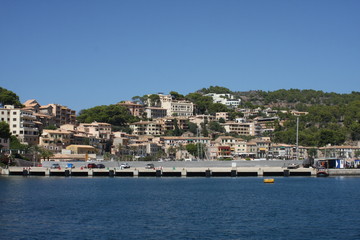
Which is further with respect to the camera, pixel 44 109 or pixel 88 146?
pixel 44 109

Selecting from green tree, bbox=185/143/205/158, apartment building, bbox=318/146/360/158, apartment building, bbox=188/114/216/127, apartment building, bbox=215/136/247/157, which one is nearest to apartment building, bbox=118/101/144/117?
apartment building, bbox=188/114/216/127

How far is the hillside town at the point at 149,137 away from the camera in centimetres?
12038

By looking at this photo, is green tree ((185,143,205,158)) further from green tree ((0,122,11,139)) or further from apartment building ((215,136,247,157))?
green tree ((0,122,11,139))

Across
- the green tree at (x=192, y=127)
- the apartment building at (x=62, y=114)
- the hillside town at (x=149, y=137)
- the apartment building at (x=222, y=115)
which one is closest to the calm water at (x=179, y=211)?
the hillside town at (x=149, y=137)

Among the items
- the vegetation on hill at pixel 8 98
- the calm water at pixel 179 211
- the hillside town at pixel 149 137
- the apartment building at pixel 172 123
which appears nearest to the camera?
the calm water at pixel 179 211

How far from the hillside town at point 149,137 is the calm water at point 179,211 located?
160 feet

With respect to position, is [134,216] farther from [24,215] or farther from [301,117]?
[301,117]

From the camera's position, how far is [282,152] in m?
151

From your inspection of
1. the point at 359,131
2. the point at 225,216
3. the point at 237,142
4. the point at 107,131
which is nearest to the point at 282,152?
the point at 237,142

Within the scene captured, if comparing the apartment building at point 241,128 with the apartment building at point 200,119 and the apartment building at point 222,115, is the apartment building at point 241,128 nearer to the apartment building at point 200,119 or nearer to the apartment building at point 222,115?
the apartment building at point 200,119

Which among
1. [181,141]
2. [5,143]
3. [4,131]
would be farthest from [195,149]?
[4,131]

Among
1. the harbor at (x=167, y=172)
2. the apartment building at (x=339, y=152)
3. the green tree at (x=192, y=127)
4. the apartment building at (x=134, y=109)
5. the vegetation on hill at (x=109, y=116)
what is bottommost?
the harbor at (x=167, y=172)

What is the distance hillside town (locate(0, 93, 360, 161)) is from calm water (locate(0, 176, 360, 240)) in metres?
48.8

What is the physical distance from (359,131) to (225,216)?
128m
